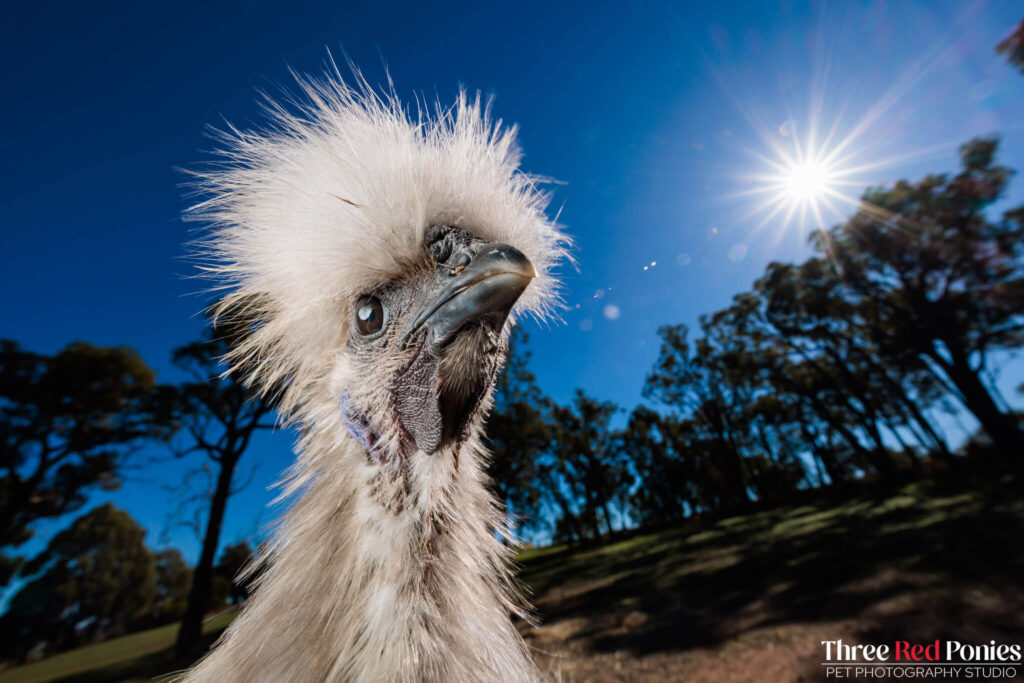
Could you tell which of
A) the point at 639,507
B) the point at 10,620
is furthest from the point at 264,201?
the point at 639,507

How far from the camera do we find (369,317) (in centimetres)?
169

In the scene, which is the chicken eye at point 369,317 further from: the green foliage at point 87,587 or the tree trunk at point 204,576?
the green foliage at point 87,587

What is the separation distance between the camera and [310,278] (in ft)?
5.75

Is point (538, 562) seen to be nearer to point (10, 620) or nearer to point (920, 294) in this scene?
point (10, 620)

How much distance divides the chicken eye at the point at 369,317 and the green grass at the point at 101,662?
9335 millimetres

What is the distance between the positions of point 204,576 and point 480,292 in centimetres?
959

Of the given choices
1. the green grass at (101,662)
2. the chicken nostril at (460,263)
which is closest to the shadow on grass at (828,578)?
the chicken nostril at (460,263)

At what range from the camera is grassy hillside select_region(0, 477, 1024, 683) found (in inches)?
206

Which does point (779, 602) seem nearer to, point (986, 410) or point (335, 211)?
point (335, 211)

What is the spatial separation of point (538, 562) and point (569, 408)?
726 cm

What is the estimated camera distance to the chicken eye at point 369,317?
1689 millimetres

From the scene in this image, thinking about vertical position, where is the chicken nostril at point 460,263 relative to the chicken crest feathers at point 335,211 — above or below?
below

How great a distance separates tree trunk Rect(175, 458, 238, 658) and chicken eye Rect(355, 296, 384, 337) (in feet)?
27.0

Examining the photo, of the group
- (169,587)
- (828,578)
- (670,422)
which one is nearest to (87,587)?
(169,587)
